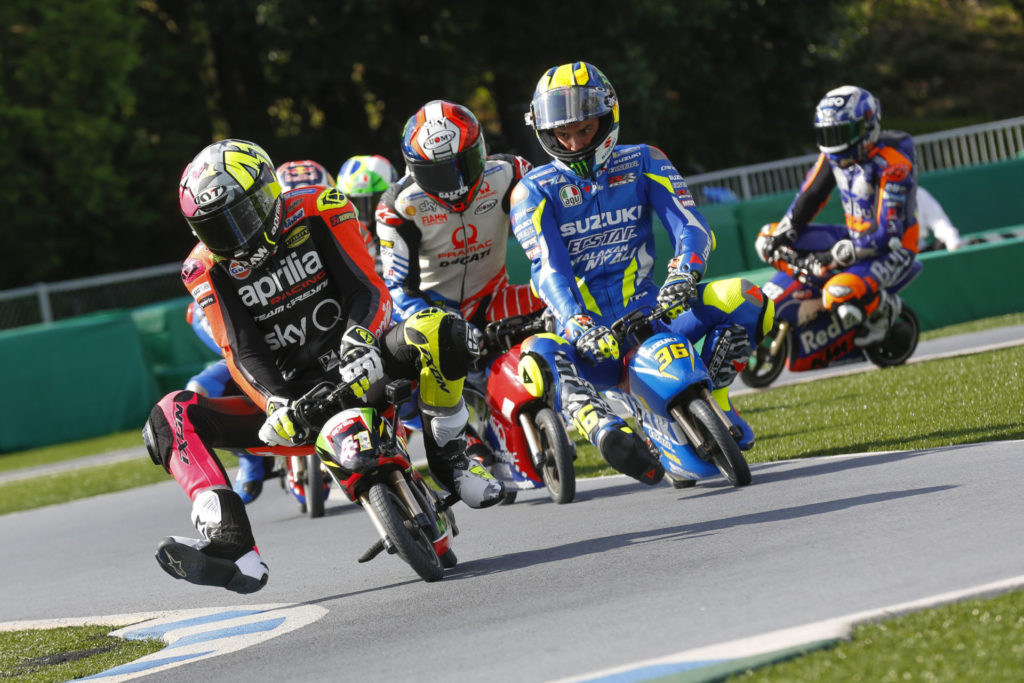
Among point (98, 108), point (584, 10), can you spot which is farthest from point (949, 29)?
point (98, 108)

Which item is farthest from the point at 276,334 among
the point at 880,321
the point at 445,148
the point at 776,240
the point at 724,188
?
the point at 724,188

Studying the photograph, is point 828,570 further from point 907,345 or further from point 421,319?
point 907,345

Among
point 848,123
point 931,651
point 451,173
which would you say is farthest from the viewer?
point 848,123

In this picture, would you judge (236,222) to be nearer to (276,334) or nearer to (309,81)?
(276,334)

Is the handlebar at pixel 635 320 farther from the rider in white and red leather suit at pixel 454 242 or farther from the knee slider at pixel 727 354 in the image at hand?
the rider in white and red leather suit at pixel 454 242

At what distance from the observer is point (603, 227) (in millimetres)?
7758

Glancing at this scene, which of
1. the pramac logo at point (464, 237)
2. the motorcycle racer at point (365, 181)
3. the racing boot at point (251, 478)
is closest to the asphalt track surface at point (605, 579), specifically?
the racing boot at point (251, 478)

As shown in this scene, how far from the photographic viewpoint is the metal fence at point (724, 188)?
799 inches

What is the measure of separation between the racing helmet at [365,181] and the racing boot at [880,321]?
4.10 metres

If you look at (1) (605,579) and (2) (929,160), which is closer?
(1) (605,579)

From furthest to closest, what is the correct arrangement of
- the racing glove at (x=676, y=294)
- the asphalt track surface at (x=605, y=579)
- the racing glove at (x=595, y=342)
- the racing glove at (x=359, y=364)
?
the racing glove at (x=676, y=294) → the racing glove at (x=595, y=342) → the racing glove at (x=359, y=364) → the asphalt track surface at (x=605, y=579)

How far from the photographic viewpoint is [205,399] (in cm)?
662

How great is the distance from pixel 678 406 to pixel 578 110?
167 cm

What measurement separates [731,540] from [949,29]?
38745 mm
